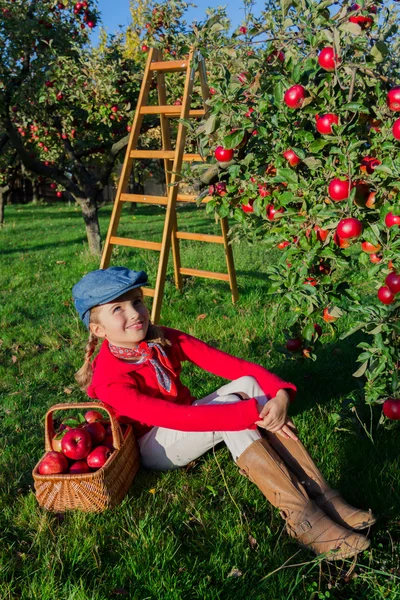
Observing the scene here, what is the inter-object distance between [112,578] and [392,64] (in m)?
2.19

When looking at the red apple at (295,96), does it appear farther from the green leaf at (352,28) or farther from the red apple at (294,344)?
the red apple at (294,344)

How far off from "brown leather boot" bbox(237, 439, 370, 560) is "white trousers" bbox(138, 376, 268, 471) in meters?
0.16

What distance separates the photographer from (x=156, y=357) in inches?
→ 105

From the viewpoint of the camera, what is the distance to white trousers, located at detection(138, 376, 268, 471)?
256cm

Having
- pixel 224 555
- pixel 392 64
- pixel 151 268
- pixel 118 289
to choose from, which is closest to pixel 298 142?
pixel 392 64

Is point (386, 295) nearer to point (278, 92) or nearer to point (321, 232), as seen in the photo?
point (321, 232)

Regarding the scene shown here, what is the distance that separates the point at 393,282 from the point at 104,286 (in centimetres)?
121

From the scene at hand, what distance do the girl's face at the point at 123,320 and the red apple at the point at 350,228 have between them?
1.01 metres

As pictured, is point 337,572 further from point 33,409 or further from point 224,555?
point 33,409

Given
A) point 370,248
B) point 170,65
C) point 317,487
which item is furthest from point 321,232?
point 170,65

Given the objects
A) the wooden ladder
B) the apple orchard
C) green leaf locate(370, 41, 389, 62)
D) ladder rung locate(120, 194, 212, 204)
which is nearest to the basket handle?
the apple orchard

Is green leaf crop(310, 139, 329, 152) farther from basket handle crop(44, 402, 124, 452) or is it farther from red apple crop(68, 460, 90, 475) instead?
red apple crop(68, 460, 90, 475)

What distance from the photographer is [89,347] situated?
2848 millimetres

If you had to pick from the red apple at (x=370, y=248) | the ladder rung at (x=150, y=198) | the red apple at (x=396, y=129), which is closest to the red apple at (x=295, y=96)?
the red apple at (x=396, y=129)
